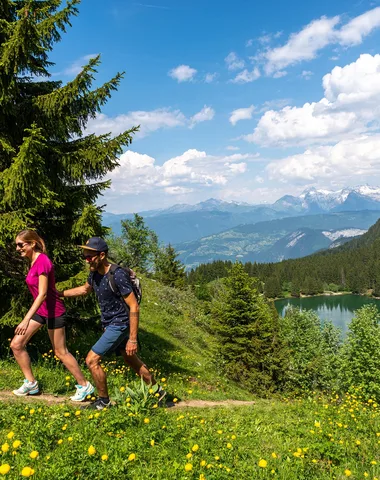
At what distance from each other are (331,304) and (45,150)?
166m

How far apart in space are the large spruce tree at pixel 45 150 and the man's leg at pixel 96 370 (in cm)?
370

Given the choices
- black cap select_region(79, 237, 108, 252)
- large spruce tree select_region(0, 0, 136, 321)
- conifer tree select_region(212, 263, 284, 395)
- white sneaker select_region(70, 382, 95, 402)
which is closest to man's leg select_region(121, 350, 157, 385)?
white sneaker select_region(70, 382, 95, 402)

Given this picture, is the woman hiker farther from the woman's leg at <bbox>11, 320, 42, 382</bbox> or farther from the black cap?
the black cap

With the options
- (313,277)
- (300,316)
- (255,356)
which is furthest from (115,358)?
(313,277)

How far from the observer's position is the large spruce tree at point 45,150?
25.2 feet

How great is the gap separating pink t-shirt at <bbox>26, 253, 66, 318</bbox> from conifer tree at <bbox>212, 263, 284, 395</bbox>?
20531 millimetres

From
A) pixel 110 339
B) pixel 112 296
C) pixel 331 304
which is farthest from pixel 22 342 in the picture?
pixel 331 304

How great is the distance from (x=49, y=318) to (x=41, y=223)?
437cm

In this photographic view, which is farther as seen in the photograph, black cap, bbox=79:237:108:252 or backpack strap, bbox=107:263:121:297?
backpack strap, bbox=107:263:121:297

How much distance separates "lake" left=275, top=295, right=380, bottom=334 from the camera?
133m

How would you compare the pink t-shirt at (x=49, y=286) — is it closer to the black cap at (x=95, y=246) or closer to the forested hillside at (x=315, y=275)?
the black cap at (x=95, y=246)

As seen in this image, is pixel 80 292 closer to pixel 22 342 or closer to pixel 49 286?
pixel 49 286

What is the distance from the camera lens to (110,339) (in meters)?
5.44

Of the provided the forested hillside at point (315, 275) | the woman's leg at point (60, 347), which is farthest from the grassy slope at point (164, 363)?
the forested hillside at point (315, 275)
